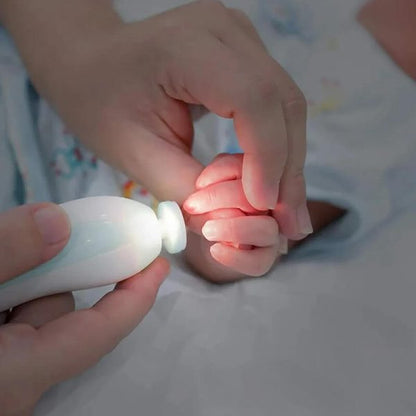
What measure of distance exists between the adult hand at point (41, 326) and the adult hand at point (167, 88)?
19 cm

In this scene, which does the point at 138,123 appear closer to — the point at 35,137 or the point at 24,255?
the point at 35,137

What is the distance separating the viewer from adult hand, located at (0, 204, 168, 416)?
44 centimetres

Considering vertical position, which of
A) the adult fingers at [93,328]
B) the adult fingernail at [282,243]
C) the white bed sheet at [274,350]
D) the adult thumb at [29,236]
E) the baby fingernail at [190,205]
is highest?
the adult thumb at [29,236]

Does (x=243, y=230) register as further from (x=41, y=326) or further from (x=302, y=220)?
(x=41, y=326)

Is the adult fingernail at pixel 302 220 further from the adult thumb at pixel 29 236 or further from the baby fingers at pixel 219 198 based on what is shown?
the adult thumb at pixel 29 236

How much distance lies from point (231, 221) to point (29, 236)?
0.23 meters

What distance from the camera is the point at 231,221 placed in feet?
2.00

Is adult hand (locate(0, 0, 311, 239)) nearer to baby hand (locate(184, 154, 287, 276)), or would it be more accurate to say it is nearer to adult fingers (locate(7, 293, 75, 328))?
baby hand (locate(184, 154, 287, 276))

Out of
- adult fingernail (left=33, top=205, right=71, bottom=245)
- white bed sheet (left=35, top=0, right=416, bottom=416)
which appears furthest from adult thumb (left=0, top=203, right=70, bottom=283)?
white bed sheet (left=35, top=0, right=416, bottom=416)

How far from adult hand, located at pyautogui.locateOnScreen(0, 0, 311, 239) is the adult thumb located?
0.66ft

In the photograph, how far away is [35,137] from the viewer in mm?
730

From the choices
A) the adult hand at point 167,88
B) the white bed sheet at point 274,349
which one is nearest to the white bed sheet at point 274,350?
the white bed sheet at point 274,349

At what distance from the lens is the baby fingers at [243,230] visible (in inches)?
23.9

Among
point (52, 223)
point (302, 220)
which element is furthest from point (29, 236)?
point (302, 220)
